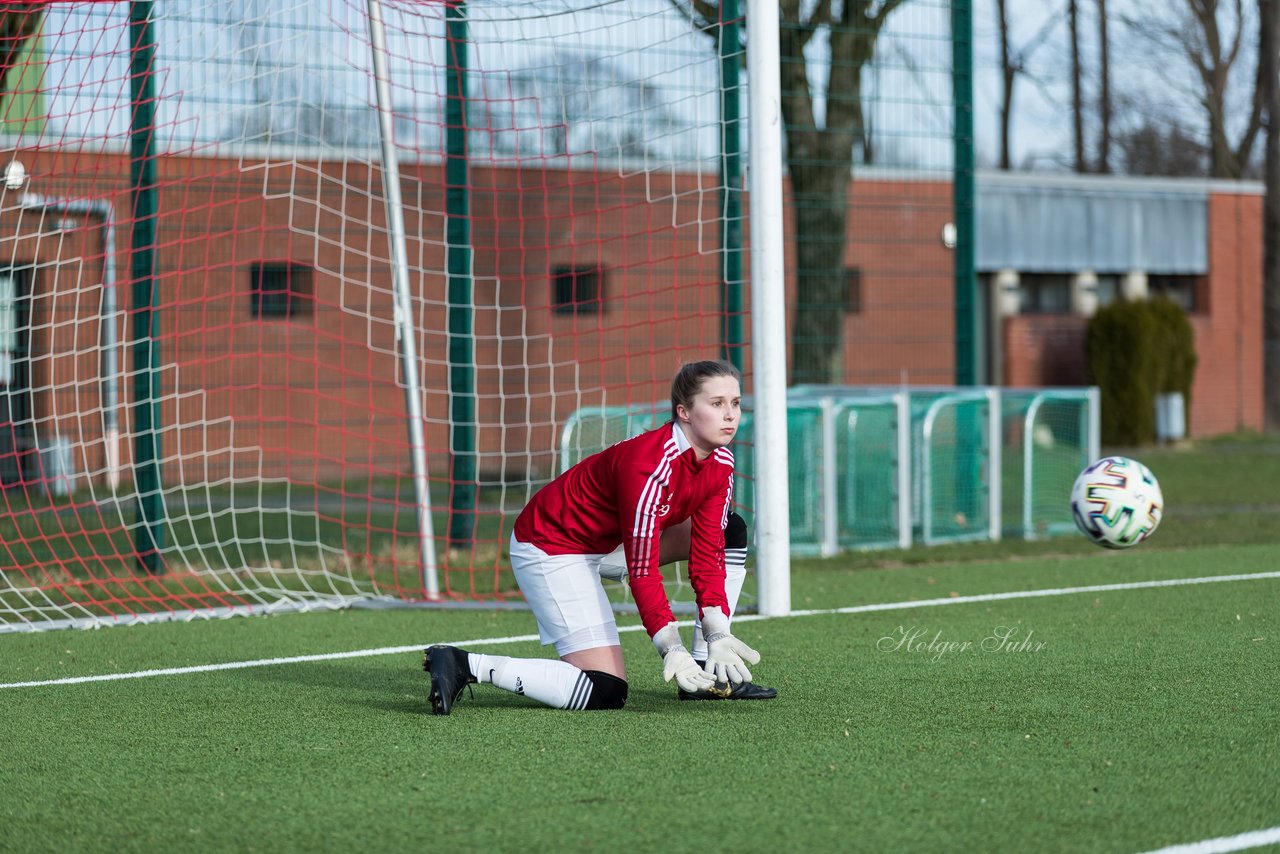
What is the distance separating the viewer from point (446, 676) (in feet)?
16.4

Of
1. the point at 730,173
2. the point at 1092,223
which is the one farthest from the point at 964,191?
the point at 1092,223

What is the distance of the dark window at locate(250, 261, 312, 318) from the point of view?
46.5 ft

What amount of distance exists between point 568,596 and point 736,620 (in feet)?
7.29

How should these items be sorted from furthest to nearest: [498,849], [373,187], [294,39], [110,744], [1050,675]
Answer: [373,187] → [294,39] → [1050,675] → [110,744] → [498,849]

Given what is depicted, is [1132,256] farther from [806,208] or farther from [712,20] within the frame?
[712,20]

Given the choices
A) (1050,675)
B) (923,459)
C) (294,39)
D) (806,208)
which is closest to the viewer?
(1050,675)

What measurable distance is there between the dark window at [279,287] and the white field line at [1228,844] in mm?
11077

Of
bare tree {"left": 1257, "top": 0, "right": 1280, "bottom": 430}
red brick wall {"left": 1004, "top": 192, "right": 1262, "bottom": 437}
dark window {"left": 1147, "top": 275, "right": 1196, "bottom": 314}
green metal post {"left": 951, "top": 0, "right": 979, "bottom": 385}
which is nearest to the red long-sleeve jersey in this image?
green metal post {"left": 951, "top": 0, "right": 979, "bottom": 385}

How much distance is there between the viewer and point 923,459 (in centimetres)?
1078

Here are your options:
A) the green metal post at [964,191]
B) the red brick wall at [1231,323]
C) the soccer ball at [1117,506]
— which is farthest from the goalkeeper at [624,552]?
the red brick wall at [1231,323]

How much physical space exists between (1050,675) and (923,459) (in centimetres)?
532

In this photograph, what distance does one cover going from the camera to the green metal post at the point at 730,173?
8055 millimetres

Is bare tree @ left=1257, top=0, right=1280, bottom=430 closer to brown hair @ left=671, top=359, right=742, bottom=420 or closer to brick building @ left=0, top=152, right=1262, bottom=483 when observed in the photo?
brick building @ left=0, top=152, right=1262, bottom=483

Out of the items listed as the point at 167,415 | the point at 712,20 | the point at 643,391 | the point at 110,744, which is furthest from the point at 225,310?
the point at 110,744
